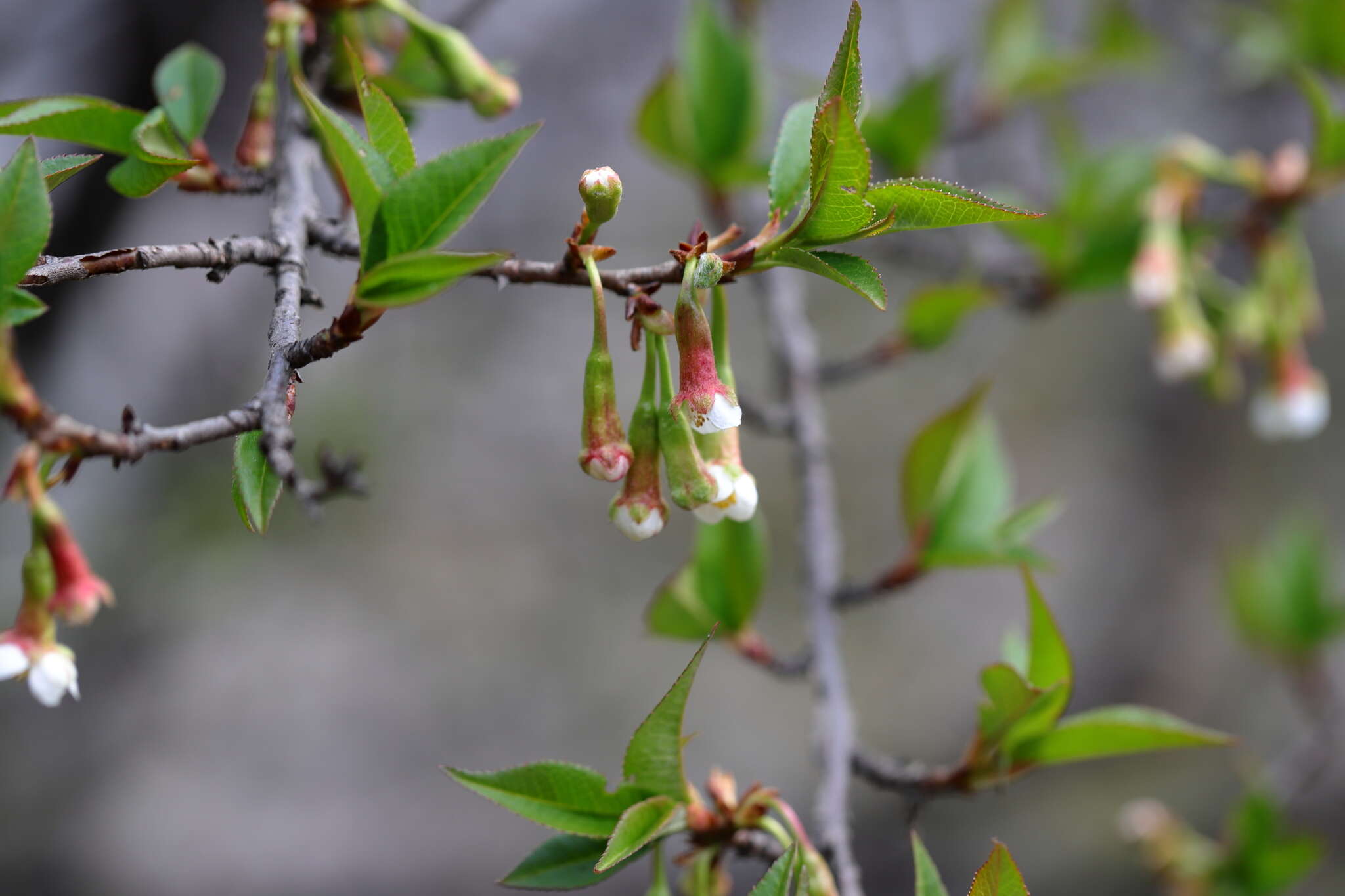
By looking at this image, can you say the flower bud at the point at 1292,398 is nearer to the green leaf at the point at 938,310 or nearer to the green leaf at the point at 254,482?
the green leaf at the point at 938,310

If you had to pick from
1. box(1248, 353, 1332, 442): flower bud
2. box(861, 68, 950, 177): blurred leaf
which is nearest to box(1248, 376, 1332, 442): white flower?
box(1248, 353, 1332, 442): flower bud

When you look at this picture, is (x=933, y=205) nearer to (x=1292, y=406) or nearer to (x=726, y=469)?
(x=726, y=469)

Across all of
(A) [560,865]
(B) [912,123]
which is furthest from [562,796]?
(B) [912,123]

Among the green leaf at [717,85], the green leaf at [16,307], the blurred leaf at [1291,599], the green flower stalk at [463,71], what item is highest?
the green leaf at [717,85]

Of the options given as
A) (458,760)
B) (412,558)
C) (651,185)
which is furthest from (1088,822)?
(651,185)

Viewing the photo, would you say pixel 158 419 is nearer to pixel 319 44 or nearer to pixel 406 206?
pixel 319 44

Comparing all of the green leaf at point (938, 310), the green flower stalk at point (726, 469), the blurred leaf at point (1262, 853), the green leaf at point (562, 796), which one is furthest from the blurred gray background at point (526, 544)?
the green leaf at point (562, 796)
